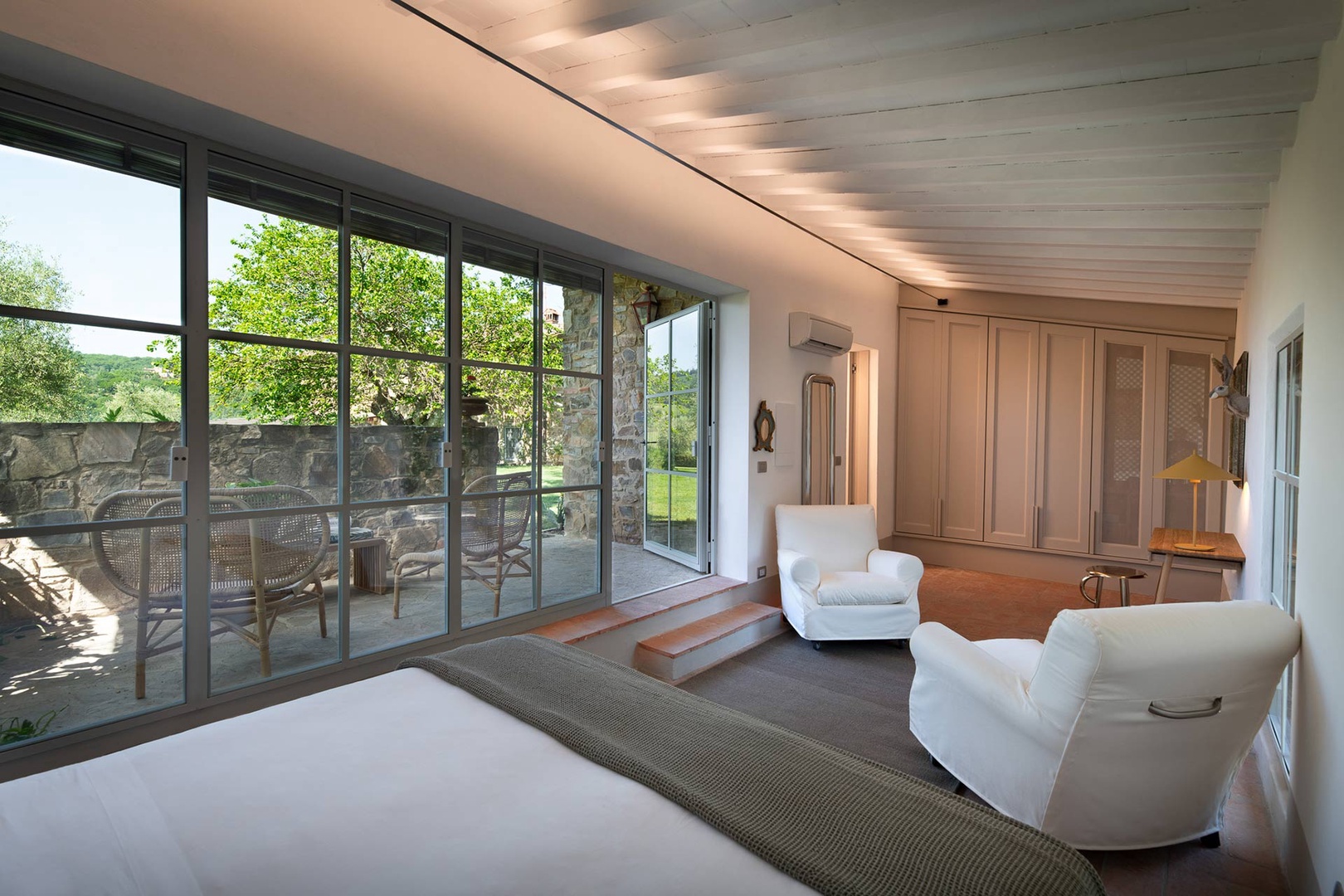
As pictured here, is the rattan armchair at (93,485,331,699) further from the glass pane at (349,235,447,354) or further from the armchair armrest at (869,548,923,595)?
the armchair armrest at (869,548,923,595)

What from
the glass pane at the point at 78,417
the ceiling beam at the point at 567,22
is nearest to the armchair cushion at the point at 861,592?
the ceiling beam at the point at 567,22

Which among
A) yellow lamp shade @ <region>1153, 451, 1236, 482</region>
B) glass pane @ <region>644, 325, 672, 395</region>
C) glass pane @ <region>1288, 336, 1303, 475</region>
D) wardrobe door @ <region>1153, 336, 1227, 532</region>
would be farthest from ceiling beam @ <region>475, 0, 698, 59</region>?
wardrobe door @ <region>1153, 336, 1227, 532</region>

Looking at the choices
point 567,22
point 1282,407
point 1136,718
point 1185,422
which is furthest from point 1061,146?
point 1185,422

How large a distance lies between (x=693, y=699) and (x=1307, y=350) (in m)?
2.28

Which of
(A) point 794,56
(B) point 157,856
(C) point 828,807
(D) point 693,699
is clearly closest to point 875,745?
(D) point 693,699

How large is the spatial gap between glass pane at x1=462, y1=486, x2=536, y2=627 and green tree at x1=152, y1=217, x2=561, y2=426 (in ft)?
1.25

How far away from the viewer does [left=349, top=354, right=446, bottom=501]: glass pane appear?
2.80 meters

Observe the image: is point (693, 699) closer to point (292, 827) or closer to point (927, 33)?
point (292, 827)

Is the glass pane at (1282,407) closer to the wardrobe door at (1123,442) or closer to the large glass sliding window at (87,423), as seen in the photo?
the wardrobe door at (1123,442)

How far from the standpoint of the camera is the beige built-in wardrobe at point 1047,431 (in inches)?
225

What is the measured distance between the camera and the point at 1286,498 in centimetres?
279

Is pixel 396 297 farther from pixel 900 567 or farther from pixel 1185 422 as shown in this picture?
pixel 1185 422

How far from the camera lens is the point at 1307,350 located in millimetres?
2223

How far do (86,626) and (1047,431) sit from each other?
21.8 ft
